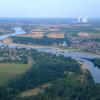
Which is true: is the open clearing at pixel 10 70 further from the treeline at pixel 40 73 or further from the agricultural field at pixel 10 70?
the treeline at pixel 40 73

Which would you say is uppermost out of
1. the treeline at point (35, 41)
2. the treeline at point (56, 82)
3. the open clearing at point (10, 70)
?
the treeline at point (56, 82)

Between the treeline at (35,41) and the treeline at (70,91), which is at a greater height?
the treeline at (70,91)

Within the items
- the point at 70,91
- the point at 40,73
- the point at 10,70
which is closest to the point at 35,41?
the point at 10,70

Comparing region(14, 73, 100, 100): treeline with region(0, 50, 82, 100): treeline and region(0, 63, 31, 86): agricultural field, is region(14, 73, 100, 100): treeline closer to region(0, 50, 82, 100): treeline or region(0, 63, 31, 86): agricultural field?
region(0, 50, 82, 100): treeline

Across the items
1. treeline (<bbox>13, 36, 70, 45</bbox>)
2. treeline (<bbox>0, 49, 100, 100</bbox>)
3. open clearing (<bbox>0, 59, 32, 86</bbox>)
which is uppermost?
treeline (<bbox>0, 49, 100, 100</bbox>)

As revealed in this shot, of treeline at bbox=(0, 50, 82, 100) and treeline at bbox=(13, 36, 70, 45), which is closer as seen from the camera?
treeline at bbox=(0, 50, 82, 100)

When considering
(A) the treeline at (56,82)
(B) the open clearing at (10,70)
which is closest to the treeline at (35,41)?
(A) the treeline at (56,82)

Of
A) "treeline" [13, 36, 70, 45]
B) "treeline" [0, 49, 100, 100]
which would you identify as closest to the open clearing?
"treeline" [0, 49, 100, 100]

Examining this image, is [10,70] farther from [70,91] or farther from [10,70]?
[70,91]
